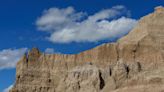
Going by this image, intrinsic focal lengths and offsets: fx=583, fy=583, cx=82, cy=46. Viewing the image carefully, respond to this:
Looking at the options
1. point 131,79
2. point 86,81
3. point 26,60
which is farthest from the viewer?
point 26,60

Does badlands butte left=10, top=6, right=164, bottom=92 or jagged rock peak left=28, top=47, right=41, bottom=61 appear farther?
jagged rock peak left=28, top=47, right=41, bottom=61

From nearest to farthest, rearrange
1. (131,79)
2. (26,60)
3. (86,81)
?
(131,79)
(86,81)
(26,60)

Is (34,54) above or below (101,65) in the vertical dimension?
above

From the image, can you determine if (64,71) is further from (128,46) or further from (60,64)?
(128,46)

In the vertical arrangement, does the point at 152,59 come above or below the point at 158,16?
below

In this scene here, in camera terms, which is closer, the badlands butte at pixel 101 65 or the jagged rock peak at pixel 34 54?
the badlands butte at pixel 101 65

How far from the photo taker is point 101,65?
127 meters

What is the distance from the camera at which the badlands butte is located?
4744 inches

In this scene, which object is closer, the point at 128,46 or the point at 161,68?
the point at 161,68

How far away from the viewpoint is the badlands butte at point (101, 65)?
12050 cm

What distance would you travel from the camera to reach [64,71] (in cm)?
12838

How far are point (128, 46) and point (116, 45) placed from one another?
2777 millimetres

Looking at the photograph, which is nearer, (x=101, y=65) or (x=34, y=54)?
(x=101, y=65)

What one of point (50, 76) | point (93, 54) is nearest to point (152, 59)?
point (93, 54)
